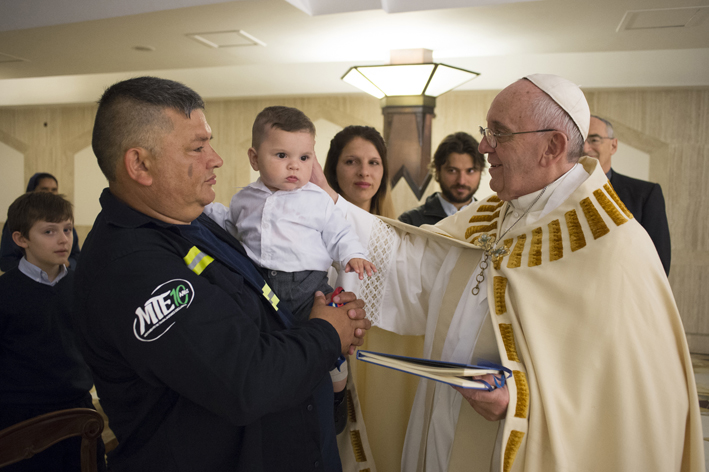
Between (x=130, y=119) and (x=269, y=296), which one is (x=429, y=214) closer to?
(x=269, y=296)

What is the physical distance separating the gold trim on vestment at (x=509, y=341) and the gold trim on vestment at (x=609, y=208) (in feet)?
1.56

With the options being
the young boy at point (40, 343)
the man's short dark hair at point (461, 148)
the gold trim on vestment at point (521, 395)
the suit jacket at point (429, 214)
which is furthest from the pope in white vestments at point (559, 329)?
the man's short dark hair at point (461, 148)

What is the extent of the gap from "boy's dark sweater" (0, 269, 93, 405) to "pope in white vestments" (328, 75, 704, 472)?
1.89 m

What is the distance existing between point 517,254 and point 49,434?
1813 mm

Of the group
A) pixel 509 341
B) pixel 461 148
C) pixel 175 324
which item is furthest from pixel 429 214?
pixel 175 324

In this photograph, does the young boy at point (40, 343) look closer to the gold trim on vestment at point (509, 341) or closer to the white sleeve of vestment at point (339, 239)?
the white sleeve of vestment at point (339, 239)

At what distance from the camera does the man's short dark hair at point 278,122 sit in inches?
79.5

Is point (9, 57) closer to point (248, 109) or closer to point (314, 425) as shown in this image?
point (248, 109)

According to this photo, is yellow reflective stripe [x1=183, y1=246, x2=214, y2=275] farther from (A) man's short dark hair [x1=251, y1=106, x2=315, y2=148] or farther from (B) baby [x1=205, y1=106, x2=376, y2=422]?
(A) man's short dark hair [x1=251, y1=106, x2=315, y2=148]

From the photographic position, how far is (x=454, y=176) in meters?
4.31

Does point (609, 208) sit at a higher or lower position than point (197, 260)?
higher

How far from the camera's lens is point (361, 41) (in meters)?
5.38

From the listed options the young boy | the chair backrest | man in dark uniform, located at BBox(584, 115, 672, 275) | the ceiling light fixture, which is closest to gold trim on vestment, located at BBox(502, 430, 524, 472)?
the chair backrest

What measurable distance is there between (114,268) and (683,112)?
26.3 feet
